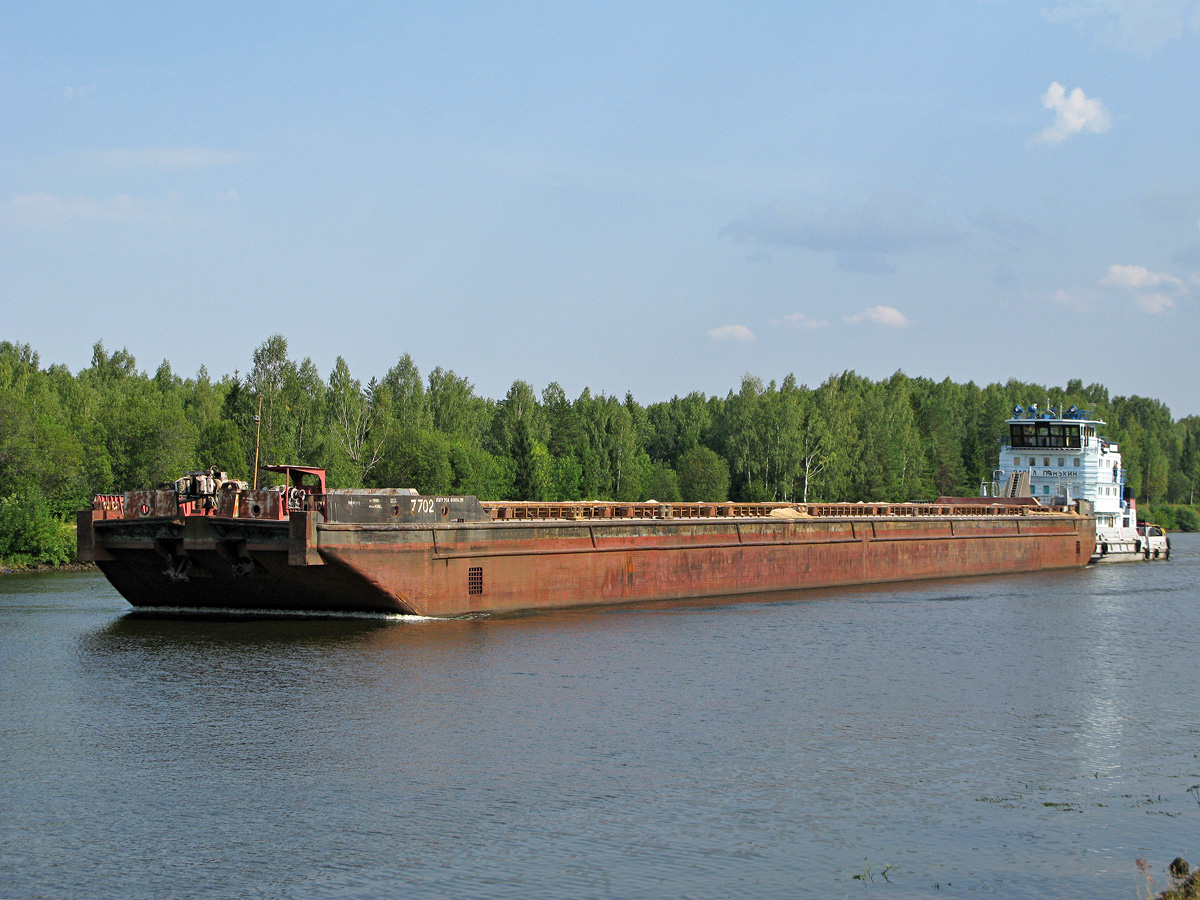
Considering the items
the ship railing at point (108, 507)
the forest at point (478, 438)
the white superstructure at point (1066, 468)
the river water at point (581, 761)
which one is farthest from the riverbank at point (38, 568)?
the white superstructure at point (1066, 468)

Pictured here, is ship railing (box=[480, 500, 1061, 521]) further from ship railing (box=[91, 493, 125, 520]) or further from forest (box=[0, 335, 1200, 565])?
forest (box=[0, 335, 1200, 565])

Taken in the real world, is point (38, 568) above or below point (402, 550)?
below

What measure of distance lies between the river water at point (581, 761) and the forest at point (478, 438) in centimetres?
2235

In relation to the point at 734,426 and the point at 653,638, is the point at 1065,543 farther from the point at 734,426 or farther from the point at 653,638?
the point at 734,426

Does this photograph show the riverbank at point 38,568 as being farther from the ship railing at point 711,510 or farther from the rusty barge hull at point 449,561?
the ship railing at point 711,510

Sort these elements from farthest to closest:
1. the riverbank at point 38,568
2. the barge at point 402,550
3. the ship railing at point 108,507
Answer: the riverbank at point 38,568 < the ship railing at point 108,507 < the barge at point 402,550

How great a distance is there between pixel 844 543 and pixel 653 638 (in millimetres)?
16186

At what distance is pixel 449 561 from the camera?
95.0 feet

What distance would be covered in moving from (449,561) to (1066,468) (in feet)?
120

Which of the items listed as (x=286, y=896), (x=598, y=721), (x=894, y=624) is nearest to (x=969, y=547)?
(x=894, y=624)

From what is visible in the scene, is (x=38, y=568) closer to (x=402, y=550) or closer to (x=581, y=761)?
(x=402, y=550)

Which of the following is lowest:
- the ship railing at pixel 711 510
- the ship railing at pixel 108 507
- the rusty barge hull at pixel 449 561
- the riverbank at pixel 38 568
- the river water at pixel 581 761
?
the river water at pixel 581 761

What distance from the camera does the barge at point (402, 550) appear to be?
27.1 metres

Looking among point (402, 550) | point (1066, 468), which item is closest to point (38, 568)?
point (402, 550)
